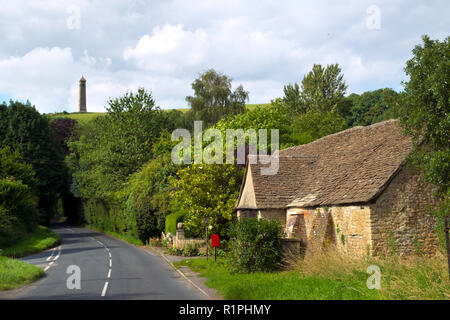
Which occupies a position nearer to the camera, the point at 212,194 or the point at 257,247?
the point at 257,247

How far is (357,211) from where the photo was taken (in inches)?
739

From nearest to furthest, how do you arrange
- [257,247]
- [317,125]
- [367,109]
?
[257,247] < [317,125] < [367,109]

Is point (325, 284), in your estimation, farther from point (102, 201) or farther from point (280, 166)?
point (102, 201)

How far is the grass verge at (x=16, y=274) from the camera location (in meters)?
18.0

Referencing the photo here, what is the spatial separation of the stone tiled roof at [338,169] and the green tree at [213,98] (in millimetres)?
26069

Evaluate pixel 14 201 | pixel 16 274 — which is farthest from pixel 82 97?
pixel 16 274

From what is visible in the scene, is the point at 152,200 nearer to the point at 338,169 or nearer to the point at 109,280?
the point at 338,169

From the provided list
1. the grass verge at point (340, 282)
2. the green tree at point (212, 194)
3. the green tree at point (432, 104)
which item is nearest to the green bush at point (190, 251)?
the green tree at point (212, 194)

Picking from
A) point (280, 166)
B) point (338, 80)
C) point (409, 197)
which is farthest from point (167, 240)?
point (338, 80)

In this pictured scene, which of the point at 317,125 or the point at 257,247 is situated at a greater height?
the point at 317,125

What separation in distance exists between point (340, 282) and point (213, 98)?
44660mm

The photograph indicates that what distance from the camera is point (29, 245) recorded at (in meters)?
36.5

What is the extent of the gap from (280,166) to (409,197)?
→ 10595 mm

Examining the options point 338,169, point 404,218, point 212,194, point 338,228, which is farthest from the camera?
point 212,194
